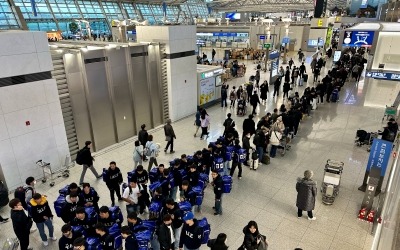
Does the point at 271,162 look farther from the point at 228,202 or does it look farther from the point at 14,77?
the point at 14,77

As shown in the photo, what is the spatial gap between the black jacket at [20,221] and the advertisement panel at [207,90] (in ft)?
33.8

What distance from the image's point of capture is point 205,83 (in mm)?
14648

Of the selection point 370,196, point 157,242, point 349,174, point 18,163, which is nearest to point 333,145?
point 349,174

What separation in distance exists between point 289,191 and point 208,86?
27.6 feet

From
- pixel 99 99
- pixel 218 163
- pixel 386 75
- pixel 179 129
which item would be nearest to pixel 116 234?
pixel 218 163

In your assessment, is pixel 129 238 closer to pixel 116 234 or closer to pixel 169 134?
pixel 116 234

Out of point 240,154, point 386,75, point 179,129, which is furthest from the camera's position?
point 179,129

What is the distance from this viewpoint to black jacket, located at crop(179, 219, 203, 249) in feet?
15.2

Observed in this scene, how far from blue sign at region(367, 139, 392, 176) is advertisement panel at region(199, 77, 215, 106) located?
345 inches

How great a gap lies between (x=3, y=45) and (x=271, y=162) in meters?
8.19

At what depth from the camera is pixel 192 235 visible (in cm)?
466

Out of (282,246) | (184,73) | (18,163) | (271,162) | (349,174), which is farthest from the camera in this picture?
(184,73)

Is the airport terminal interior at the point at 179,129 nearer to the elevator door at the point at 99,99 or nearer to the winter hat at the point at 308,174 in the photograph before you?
the elevator door at the point at 99,99

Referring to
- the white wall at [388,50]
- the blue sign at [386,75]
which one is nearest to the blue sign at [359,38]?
the blue sign at [386,75]
